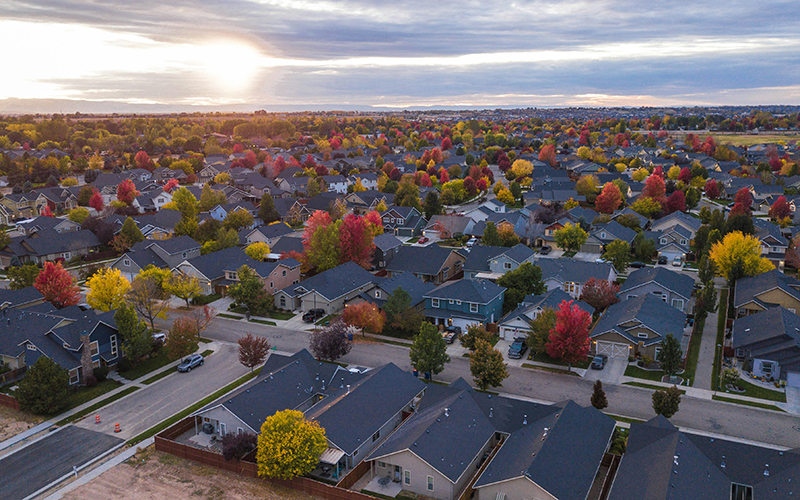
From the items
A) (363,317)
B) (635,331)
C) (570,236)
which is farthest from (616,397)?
(570,236)

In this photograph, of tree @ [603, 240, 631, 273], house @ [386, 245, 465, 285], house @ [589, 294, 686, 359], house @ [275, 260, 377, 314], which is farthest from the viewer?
tree @ [603, 240, 631, 273]

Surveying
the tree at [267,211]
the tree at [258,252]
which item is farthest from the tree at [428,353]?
the tree at [267,211]

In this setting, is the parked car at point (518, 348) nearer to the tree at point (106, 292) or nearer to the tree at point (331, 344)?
the tree at point (331, 344)

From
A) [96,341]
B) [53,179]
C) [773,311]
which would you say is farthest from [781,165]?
[53,179]

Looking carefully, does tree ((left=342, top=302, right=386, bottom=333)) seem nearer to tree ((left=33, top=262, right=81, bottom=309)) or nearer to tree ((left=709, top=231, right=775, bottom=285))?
tree ((left=33, top=262, right=81, bottom=309))

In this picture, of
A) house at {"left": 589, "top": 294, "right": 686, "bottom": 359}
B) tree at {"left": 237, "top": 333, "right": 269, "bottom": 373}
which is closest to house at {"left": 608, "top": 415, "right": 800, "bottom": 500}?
house at {"left": 589, "top": 294, "right": 686, "bottom": 359}

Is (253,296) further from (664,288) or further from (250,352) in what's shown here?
(664,288)

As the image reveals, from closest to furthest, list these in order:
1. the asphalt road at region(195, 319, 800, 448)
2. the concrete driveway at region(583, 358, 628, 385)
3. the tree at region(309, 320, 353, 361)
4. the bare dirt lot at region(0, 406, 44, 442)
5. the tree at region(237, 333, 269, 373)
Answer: the asphalt road at region(195, 319, 800, 448)
the bare dirt lot at region(0, 406, 44, 442)
the concrete driveway at region(583, 358, 628, 385)
the tree at region(237, 333, 269, 373)
the tree at region(309, 320, 353, 361)
